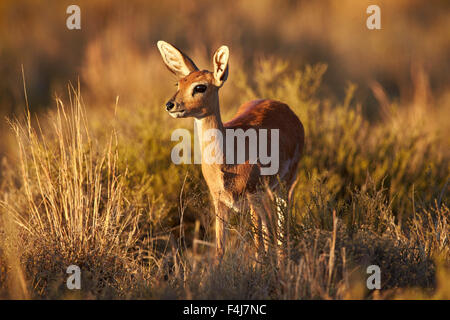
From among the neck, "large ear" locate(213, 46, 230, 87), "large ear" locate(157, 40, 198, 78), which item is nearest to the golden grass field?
the neck

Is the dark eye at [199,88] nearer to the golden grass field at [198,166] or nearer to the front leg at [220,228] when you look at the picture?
the golden grass field at [198,166]

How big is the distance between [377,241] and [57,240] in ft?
7.80

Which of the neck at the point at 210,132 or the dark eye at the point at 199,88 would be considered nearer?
the dark eye at the point at 199,88

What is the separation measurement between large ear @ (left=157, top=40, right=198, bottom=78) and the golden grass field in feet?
2.36

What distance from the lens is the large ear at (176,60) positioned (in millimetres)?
5098

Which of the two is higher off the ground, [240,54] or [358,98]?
[240,54]

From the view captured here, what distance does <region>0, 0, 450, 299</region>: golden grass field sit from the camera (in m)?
4.20

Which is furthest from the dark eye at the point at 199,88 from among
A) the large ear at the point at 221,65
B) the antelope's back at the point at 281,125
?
the antelope's back at the point at 281,125

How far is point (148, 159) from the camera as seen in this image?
22.1 feet

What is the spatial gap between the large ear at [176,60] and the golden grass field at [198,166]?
0.72 metres

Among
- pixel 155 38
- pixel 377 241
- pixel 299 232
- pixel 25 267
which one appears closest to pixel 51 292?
pixel 25 267

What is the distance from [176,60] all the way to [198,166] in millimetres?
1649

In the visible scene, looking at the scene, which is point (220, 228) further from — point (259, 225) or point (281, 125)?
point (281, 125)
